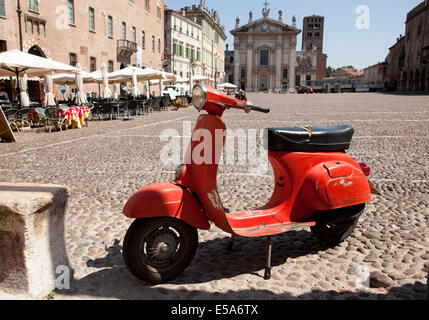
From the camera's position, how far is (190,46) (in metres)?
56.4

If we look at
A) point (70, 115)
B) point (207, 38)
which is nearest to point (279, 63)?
point (207, 38)

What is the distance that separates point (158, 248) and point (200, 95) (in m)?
0.99

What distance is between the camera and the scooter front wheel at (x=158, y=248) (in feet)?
7.67

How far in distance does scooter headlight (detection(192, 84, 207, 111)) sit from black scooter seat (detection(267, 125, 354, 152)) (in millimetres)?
633

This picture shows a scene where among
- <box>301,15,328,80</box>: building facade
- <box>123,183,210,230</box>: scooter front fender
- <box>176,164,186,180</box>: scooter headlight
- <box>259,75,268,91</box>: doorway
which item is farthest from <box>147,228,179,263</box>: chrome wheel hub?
<box>301,15,328,80</box>: building facade

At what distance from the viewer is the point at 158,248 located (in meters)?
2.39

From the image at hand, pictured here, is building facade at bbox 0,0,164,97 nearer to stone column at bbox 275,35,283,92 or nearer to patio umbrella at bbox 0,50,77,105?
patio umbrella at bbox 0,50,77,105

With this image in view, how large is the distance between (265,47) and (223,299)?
81480mm

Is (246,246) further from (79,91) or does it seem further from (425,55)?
(425,55)

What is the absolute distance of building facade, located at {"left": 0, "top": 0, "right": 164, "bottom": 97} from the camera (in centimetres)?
1931

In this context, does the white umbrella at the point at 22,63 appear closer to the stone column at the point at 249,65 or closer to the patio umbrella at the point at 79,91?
the patio umbrella at the point at 79,91
